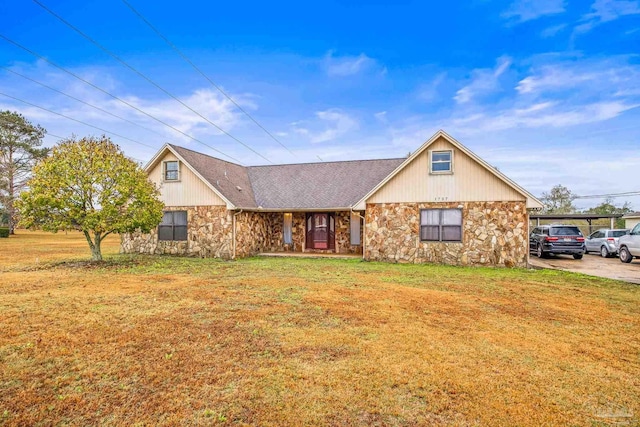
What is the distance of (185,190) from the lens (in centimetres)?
1741

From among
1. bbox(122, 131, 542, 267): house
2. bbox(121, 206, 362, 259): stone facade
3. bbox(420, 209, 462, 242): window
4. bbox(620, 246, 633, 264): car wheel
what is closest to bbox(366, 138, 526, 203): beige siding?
bbox(122, 131, 542, 267): house

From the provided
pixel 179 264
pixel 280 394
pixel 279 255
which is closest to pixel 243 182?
pixel 279 255

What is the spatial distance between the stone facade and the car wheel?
44.3 feet

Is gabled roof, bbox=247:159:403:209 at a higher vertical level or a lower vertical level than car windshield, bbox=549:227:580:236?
higher

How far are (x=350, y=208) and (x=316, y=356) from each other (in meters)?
12.1

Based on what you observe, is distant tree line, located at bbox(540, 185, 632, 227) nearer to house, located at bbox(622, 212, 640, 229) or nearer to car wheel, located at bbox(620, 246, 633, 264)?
house, located at bbox(622, 212, 640, 229)

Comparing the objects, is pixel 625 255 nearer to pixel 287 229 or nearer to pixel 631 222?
pixel 631 222

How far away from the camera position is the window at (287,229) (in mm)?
20109

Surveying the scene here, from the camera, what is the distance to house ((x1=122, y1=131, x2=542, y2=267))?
14469 millimetres

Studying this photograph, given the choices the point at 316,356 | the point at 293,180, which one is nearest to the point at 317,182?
the point at 293,180

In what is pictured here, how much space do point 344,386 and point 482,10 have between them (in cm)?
1821

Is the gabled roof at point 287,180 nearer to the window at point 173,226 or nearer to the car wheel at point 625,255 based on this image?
the window at point 173,226

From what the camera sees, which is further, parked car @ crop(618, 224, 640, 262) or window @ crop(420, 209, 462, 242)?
parked car @ crop(618, 224, 640, 262)

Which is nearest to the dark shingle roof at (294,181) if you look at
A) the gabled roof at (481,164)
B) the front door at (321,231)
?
the front door at (321,231)
